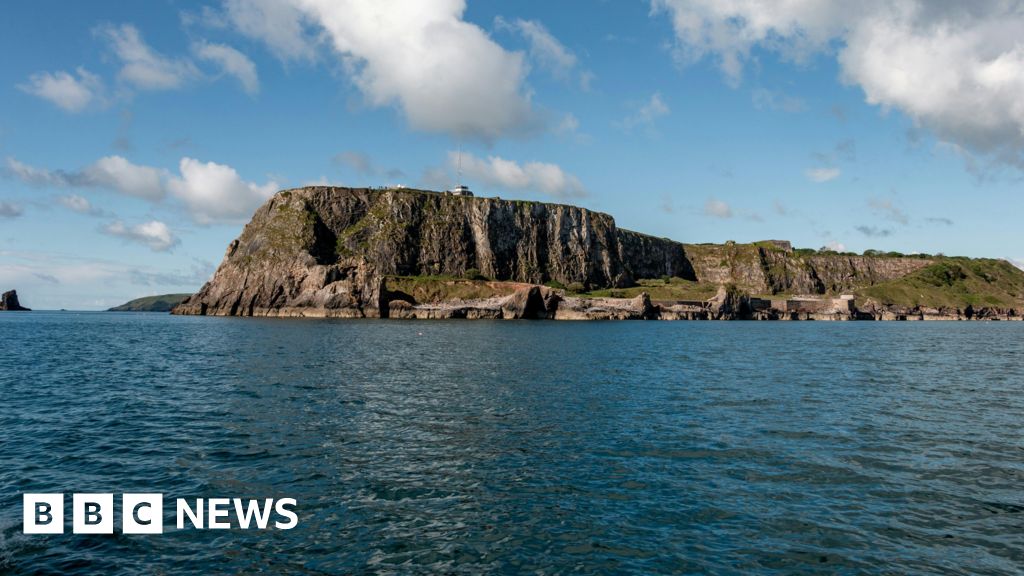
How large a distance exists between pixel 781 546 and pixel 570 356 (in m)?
45.8

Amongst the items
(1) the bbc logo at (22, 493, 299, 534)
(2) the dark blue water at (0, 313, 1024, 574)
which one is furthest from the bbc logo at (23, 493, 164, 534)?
(2) the dark blue water at (0, 313, 1024, 574)

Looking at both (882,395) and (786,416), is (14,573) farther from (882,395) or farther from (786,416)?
(882,395)

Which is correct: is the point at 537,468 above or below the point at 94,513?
below

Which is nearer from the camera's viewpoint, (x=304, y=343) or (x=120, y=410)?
(x=120, y=410)

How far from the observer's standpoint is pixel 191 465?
67.6 ft

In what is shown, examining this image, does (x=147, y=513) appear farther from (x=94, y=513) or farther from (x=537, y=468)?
(x=537, y=468)

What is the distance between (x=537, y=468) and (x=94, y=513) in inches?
498

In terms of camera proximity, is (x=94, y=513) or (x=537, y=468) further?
(x=537, y=468)

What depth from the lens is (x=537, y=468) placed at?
20281 mm

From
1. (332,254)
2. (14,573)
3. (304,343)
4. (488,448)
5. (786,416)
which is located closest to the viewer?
(14,573)

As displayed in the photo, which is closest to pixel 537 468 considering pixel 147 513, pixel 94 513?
pixel 147 513

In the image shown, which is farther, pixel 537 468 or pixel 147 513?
pixel 537 468

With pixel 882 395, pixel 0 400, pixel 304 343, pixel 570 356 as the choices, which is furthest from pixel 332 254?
pixel 882 395

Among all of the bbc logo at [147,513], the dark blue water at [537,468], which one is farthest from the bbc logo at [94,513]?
the dark blue water at [537,468]
